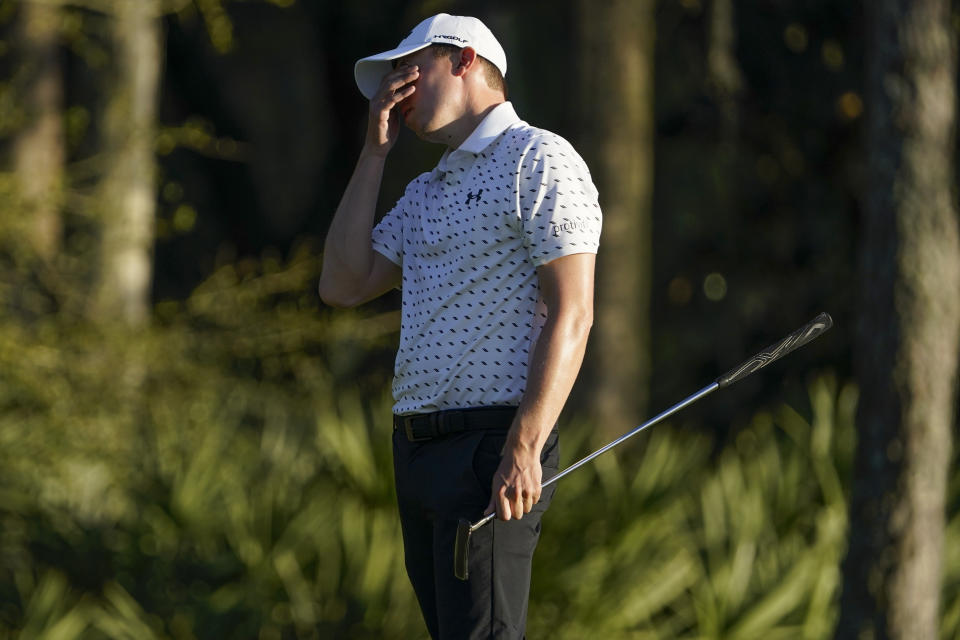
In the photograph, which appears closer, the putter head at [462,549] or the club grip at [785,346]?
the putter head at [462,549]

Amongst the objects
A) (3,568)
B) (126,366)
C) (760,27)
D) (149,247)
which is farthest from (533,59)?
(3,568)

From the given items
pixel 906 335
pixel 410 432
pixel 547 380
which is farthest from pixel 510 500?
pixel 906 335

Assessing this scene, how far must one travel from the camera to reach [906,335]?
5262 millimetres

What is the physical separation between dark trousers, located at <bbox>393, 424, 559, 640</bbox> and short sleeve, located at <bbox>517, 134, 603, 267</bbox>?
16.2 inches

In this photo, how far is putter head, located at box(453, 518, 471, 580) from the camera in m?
2.92

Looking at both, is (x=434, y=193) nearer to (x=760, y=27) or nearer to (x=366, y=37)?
(x=760, y=27)

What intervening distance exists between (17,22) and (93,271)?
156cm

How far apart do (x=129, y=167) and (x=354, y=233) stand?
16.0 feet

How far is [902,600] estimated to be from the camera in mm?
5301

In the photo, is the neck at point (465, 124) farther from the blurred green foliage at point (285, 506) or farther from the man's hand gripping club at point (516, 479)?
the blurred green foliage at point (285, 506)

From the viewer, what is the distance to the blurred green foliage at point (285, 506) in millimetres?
5598

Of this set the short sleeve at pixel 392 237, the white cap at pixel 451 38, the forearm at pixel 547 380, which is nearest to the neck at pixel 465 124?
the white cap at pixel 451 38

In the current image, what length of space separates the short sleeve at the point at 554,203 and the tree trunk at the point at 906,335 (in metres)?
2.58

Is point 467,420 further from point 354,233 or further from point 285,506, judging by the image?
point 285,506
